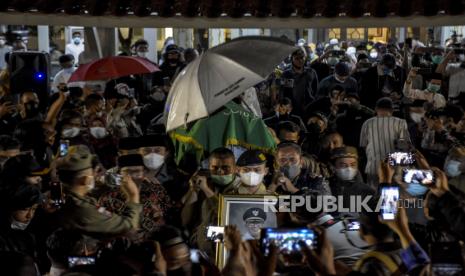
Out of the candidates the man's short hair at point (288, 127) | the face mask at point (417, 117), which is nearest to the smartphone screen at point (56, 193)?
the man's short hair at point (288, 127)

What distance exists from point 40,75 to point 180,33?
457 inches

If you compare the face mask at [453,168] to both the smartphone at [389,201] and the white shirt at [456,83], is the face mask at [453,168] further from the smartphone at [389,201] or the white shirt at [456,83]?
the white shirt at [456,83]

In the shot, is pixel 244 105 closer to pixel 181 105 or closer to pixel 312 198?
pixel 181 105

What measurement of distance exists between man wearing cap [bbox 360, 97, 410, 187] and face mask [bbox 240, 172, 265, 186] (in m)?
1.99

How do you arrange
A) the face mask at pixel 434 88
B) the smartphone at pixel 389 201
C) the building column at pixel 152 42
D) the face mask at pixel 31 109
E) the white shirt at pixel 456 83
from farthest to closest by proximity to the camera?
the building column at pixel 152 42, the white shirt at pixel 456 83, the face mask at pixel 434 88, the face mask at pixel 31 109, the smartphone at pixel 389 201

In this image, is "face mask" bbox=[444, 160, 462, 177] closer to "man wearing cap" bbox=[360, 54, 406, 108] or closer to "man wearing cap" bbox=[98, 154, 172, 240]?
"man wearing cap" bbox=[98, 154, 172, 240]

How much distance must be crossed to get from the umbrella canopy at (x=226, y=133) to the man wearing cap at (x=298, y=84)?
11.3ft

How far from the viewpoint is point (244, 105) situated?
28.1 feet

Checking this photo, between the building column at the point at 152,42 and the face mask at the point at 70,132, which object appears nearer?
the face mask at the point at 70,132

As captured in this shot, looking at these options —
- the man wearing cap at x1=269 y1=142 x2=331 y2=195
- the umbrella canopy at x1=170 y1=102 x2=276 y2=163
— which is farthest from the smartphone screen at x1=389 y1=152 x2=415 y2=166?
the umbrella canopy at x1=170 y1=102 x2=276 y2=163

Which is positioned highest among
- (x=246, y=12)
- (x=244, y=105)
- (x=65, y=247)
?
(x=246, y=12)

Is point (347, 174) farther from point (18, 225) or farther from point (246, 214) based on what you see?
point (18, 225)

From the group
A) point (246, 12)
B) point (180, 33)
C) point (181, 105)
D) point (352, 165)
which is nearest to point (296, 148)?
point (352, 165)

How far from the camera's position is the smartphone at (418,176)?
617 cm
